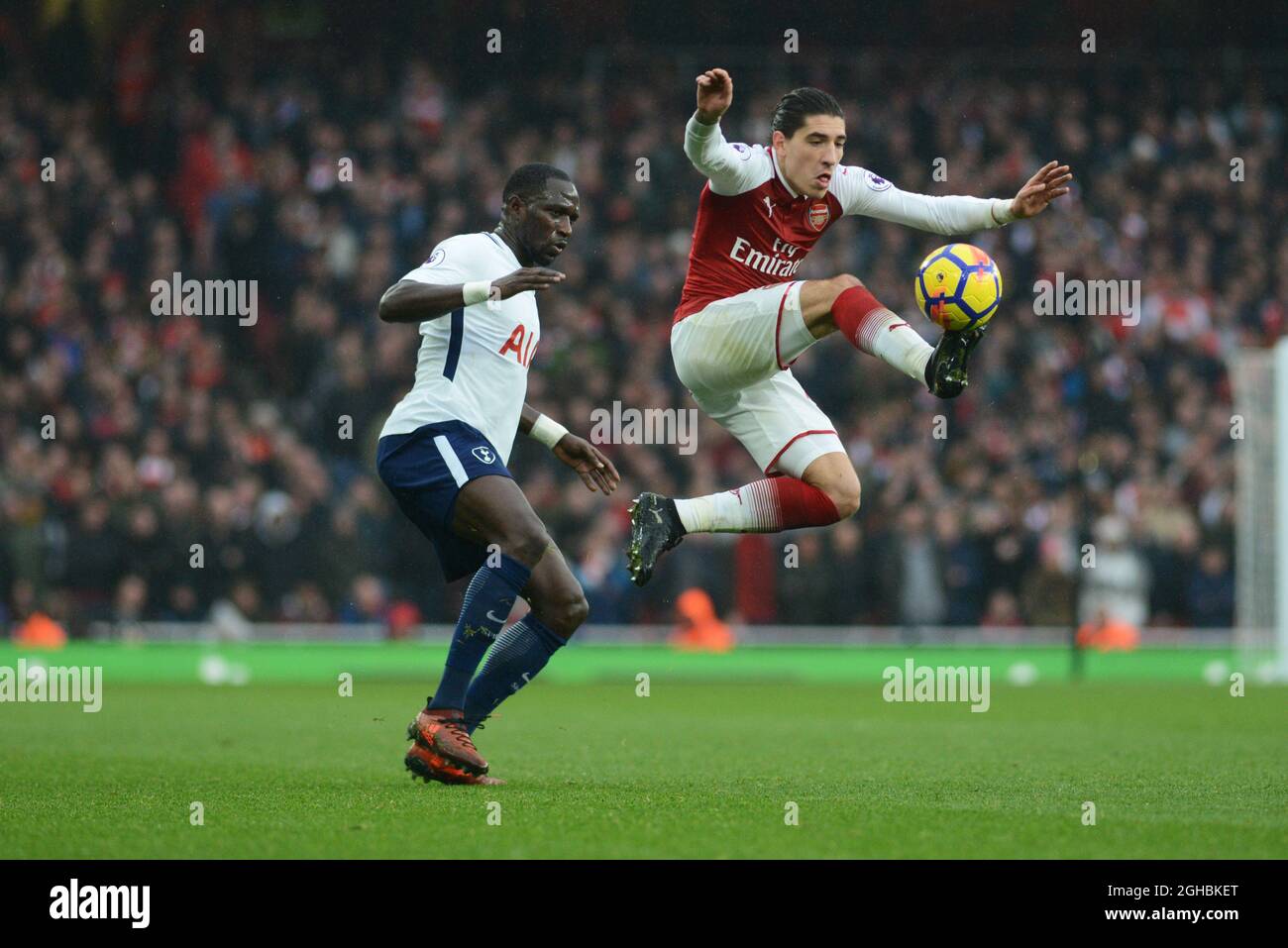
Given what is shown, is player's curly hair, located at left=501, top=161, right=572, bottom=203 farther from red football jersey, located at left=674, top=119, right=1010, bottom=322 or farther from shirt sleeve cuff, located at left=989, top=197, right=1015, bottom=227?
shirt sleeve cuff, located at left=989, top=197, right=1015, bottom=227

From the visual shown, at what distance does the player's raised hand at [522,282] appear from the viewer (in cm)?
692

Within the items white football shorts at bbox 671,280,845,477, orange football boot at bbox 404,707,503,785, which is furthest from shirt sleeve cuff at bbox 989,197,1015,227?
orange football boot at bbox 404,707,503,785

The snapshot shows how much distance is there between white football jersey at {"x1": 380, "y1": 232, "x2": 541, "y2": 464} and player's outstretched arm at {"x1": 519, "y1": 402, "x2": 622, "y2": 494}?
1.42 feet

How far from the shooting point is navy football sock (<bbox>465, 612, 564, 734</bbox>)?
7477 millimetres

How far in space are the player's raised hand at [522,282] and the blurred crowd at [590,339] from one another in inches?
404

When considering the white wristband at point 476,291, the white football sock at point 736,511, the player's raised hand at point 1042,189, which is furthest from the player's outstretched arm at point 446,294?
the player's raised hand at point 1042,189

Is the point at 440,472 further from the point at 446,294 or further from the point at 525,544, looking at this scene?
the point at 446,294

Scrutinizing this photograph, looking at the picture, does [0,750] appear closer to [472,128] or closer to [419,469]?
[419,469]

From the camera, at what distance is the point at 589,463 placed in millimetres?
8180

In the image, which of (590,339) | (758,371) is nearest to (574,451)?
(758,371)

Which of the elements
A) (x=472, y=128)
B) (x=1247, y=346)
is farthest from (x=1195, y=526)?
(x=472, y=128)

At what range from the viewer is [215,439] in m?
19.1

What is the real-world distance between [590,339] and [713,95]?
13.3m

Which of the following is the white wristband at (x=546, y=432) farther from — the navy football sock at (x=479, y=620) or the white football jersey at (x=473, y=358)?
the navy football sock at (x=479, y=620)
